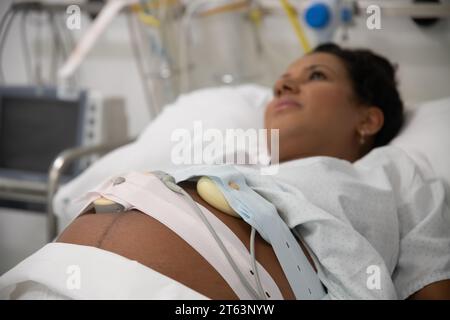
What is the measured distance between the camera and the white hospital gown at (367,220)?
0.68 metres

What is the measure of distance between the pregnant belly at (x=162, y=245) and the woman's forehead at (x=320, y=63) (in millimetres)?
571

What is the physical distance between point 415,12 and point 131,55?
1.16 m

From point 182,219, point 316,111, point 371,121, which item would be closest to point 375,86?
point 371,121

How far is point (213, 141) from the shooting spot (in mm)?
1070

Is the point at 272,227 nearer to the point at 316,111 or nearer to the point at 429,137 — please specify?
the point at 316,111

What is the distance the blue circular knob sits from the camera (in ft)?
4.00

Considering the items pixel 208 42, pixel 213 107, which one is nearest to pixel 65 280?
pixel 213 107

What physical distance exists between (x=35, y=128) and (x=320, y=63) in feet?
3.47

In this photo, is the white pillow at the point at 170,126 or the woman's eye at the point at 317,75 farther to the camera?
the white pillow at the point at 170,126

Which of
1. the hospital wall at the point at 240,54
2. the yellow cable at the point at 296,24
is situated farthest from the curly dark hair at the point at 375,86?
the yellow cable at the point at 296,24

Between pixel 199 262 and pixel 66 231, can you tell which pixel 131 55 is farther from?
pixel 199 262

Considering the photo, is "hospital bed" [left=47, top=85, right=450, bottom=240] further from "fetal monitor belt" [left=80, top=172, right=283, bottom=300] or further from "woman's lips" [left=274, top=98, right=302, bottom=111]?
"fetal monitor belt" [left=80, top=172, right=283, bottom=300]

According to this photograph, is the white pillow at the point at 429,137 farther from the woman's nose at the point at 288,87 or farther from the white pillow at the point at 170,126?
the white pillow at the point at 170,126
